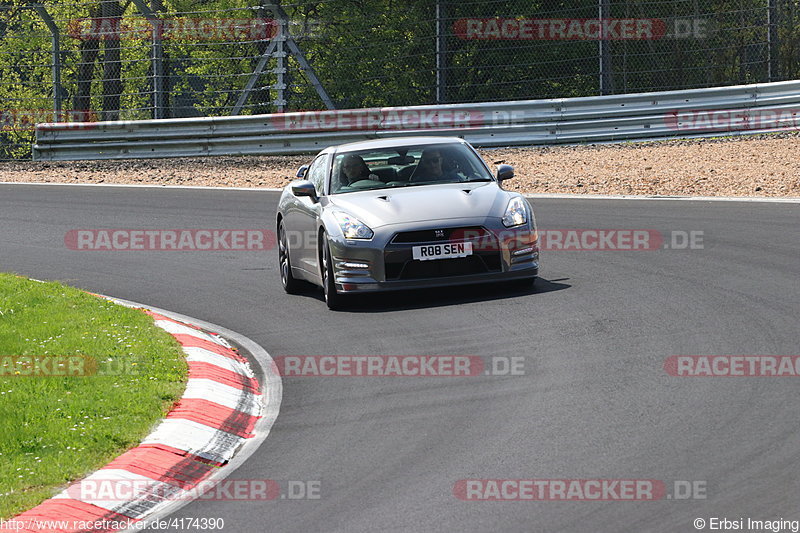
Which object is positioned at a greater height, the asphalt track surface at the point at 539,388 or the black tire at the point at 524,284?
the black tire at the point at 524,284

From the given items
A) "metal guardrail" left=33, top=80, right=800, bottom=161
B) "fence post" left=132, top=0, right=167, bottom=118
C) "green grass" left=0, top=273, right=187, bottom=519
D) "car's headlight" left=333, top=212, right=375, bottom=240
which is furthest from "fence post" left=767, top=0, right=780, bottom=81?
"green grass" left=0, top=273, right=187, bottom=519

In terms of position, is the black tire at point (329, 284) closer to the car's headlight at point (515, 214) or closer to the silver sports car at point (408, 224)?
the silver sports car at point (408, 224)

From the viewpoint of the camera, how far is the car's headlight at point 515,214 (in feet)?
35.2

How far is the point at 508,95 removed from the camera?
25.2 metres

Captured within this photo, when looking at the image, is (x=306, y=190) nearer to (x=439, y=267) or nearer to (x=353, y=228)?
(x=353, y=228)

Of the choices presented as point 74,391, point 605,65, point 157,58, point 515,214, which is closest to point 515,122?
point 605,65

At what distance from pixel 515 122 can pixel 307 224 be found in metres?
11.3

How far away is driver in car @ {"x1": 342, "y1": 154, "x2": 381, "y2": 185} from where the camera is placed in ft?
38.4

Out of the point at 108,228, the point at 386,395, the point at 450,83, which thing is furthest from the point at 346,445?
the point at 450,83

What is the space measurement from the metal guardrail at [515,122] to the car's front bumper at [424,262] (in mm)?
11663

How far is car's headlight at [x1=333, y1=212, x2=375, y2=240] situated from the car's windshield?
2.39 ft

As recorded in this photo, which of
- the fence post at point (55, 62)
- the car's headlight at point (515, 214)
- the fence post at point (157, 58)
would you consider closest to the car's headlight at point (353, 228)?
the car's headlight at point (515, 214)

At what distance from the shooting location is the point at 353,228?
10742 millimetres

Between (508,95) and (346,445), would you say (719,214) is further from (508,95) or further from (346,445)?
(508,95)
